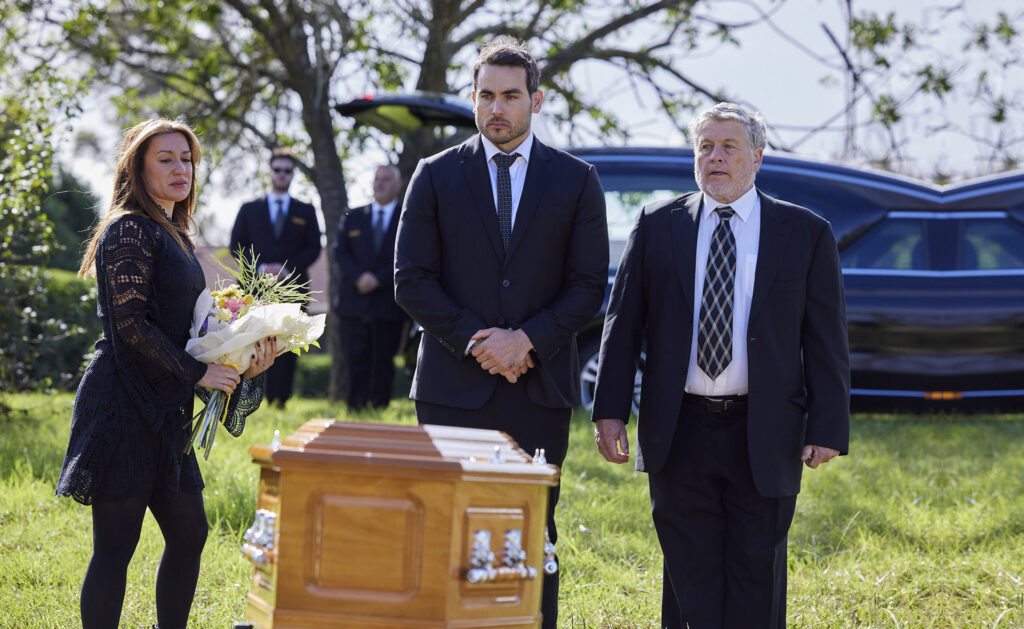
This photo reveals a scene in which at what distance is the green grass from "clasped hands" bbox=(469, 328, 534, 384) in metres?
1.20

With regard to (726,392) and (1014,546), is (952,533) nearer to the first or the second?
(1014,546)

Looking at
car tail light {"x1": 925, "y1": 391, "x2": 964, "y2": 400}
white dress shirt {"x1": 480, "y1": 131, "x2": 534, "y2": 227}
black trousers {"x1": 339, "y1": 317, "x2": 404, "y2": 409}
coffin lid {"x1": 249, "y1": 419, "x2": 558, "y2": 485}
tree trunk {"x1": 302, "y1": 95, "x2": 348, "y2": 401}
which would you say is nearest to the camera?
coffin lid {"x1": 249, "y1": 419, "x2": 558, "y2": 485}

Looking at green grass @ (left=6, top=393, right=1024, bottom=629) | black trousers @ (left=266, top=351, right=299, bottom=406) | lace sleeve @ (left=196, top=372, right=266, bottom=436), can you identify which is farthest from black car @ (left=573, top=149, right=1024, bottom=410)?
lace sleeve @ (left=196, top=372, right=266, bottom=436)

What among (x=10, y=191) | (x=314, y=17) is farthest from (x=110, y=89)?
(x=10, y=191)

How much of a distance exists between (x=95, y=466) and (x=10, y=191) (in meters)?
4.92

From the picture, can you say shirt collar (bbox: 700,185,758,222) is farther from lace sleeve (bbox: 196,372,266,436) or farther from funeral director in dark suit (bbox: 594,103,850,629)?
lace sleeve (bbox: 196,372,266,436)

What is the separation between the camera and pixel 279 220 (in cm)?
839

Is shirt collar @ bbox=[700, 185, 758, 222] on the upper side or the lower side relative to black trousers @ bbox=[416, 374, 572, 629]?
upper

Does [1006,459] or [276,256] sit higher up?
[276,256]

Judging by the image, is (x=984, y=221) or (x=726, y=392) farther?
(x=984, y=221)

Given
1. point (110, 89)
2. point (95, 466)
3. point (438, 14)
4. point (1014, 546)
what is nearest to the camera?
point (95, 466)

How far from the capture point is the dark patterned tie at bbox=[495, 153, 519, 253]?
349cm

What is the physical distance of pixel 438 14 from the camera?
33.0ft

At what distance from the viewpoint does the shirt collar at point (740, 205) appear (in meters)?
3.42
